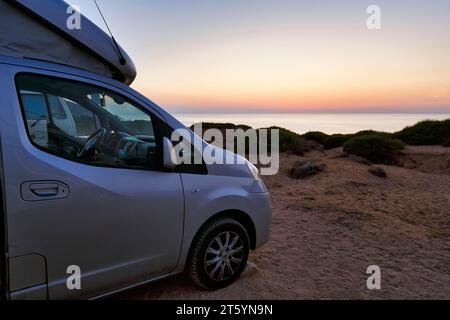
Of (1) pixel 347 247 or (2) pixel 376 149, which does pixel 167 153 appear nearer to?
(1) pixel 347 247

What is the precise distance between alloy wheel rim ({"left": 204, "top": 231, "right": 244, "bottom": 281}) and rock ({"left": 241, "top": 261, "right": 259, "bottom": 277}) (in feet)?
0.96

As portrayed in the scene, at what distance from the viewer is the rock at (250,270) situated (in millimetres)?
3566

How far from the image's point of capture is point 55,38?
2443mm

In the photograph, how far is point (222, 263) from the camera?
316 centimetres

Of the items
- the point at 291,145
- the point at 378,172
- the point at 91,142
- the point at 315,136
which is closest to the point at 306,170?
the point at 378,172

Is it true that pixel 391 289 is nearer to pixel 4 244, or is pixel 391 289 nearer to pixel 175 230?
pixel 175 230

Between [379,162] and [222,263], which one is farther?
[379,162]

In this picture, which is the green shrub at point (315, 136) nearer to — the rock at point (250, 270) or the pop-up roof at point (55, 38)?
the rock at point (250, 270)

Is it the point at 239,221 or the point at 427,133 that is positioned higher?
the point at 427,133

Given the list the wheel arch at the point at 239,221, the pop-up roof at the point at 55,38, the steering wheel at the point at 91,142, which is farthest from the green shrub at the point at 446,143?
the steering wheel at the point at 91,142

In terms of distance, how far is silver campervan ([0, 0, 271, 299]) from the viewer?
2.08 m

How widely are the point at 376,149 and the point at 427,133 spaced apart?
696cm
